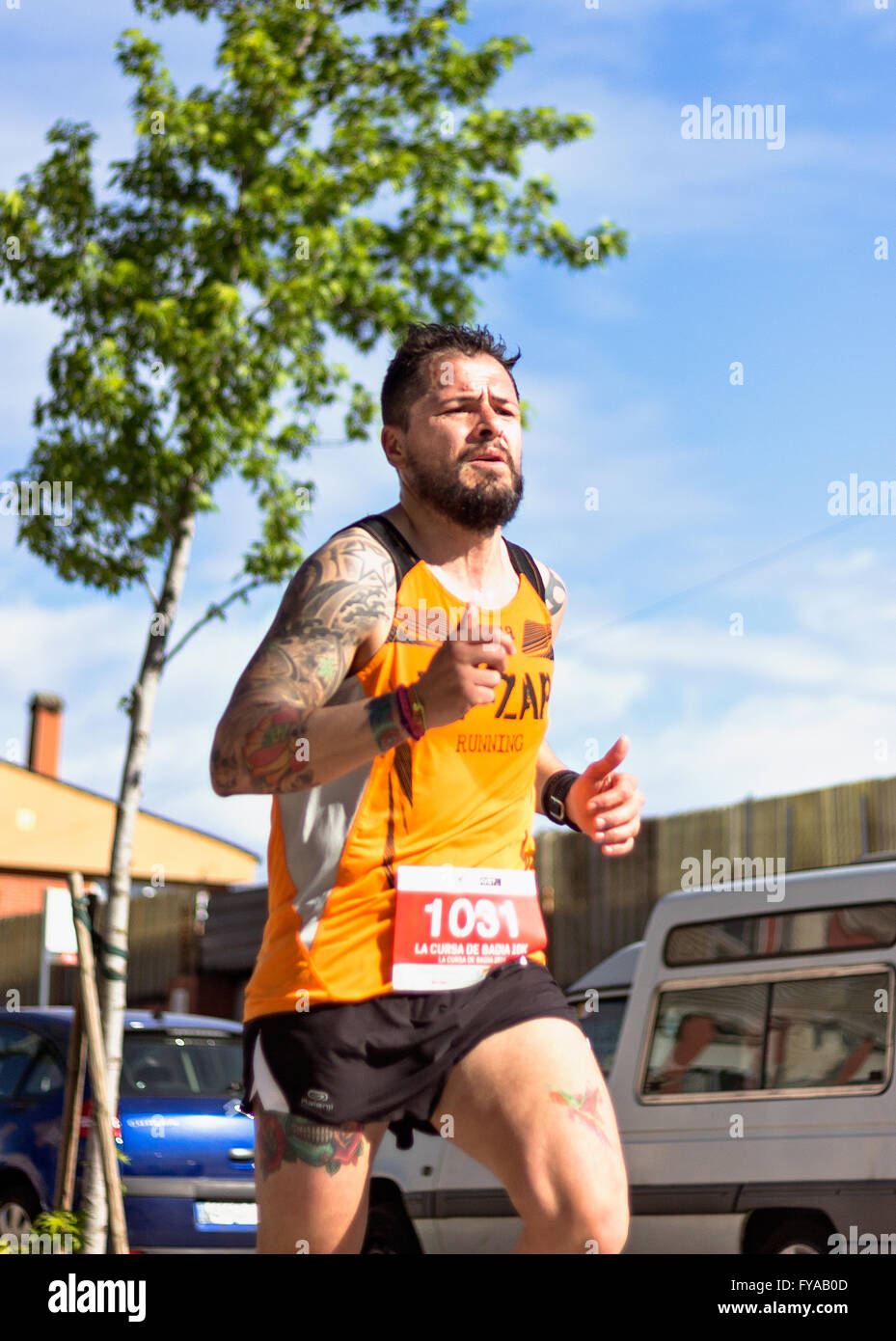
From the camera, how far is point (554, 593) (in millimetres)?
3643

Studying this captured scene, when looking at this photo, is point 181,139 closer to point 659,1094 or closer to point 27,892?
point 659,1094

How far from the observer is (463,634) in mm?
3158

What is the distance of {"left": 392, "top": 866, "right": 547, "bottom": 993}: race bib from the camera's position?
3170mm

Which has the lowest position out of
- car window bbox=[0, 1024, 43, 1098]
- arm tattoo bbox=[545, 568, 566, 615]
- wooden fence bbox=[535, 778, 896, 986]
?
car window bbox=[0, 1024, 43, 1098]

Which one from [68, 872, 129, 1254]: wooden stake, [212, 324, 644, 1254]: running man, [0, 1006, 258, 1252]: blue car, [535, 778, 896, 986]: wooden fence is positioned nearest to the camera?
[212, 324, 644, 1254]: running man

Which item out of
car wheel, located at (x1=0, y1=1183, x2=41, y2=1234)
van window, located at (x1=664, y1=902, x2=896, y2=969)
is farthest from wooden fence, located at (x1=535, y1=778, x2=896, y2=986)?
car wheel, located at (x1=0, y1=1183, x2=41, y2=1234)

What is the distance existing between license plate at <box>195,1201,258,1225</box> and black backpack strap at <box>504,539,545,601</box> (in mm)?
6377

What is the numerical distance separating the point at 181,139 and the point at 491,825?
28.2 feet

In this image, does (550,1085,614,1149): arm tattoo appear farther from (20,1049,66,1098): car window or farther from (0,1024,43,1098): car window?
(0,1024,43,1098): car window

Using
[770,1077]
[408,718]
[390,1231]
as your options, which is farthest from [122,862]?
[408,718]

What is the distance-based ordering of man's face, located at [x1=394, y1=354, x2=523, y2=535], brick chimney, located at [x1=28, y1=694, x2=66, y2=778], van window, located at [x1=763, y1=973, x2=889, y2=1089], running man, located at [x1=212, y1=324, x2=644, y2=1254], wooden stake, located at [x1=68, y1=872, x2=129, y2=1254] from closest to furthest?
running man, located at [x1=212, y1=324, x2=644, y2=1254] < man's face, located at [x1=394, y1=354, x2=523, y2=535] < wooden stake, located at [x1=68, y1=872, x2=129, y2=1254] < van window, located at [x1=763, y1=973, x2=889, y2=1089] < brick chimney, located at [x1=28, y1=694, x2=66, y2=778]

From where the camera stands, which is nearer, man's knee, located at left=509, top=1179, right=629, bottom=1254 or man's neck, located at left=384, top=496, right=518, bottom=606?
man's knee, located at left=509, top=1179, right=629, bottom=1254

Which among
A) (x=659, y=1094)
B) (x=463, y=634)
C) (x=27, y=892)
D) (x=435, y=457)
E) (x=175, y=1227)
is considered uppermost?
(x=27, y=892)
